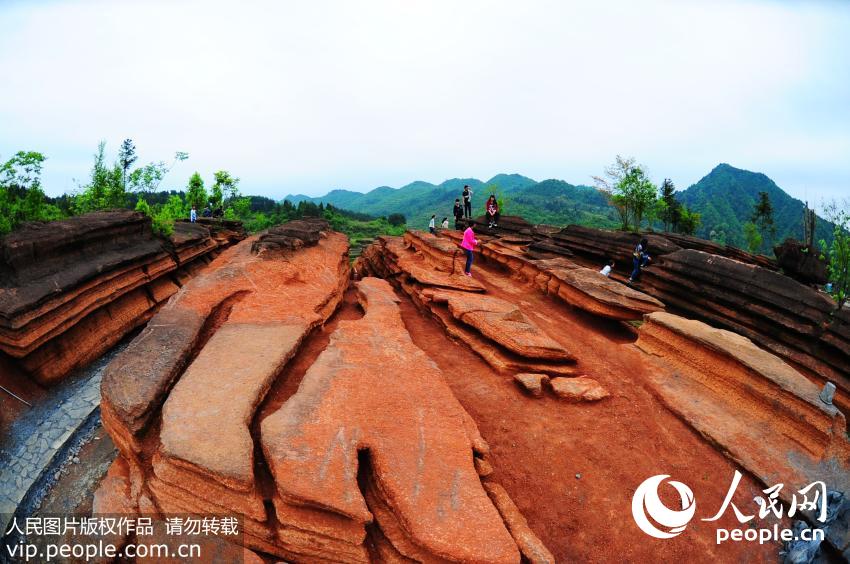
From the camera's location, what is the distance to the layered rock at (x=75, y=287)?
28.3 ft

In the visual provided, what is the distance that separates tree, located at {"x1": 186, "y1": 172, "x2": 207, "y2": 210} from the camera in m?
37.1

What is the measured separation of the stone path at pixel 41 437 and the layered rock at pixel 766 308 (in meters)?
15.5

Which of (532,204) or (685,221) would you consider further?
(532,204)

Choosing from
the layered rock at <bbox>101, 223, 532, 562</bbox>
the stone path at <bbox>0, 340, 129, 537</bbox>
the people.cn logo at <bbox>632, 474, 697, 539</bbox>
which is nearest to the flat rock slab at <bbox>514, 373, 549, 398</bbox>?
the layered rock at <bbox>101, 223, 532, 562</bbox>

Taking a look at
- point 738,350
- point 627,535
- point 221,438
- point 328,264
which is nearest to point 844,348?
point 738,350

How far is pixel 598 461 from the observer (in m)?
5.84

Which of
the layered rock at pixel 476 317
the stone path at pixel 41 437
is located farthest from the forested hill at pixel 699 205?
the stone path at pixel 41 437

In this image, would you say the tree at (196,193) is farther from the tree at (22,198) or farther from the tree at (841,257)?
the tree at (841,257)

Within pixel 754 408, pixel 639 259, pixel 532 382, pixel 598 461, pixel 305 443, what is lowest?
pixel 598 461

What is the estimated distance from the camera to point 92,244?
11453mm

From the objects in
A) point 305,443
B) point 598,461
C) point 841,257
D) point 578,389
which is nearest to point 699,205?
point 841,257

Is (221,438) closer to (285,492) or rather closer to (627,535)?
(285,492)

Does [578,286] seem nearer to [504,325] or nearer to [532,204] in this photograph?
[504,325]

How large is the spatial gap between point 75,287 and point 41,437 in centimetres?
356
